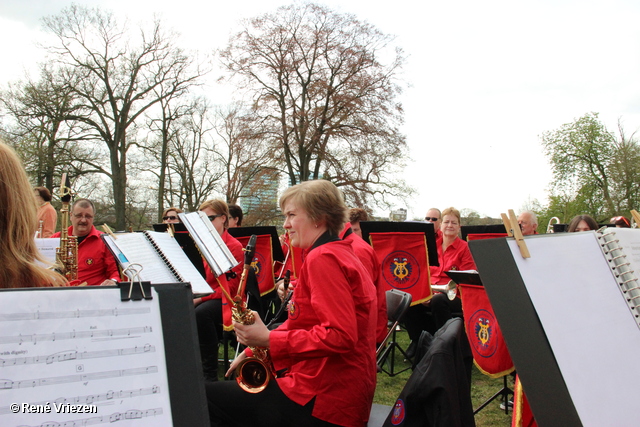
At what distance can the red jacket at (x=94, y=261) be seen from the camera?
4309mm

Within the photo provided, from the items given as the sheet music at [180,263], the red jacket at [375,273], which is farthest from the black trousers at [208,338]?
the red jacket at [375,273]

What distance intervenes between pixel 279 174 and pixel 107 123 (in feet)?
24.5

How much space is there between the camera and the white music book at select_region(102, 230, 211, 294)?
2.78 m

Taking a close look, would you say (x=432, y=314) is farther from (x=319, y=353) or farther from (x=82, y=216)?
(x=82, y=216)

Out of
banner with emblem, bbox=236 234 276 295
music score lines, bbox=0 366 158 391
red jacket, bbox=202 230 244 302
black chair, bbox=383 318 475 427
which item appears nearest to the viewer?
music score lines, bbox=0 366 158 391

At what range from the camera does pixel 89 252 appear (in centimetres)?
435

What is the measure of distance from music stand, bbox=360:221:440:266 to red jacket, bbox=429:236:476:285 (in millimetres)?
570

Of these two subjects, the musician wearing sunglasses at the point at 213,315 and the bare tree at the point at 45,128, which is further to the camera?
the bare tree at the point at 45,128

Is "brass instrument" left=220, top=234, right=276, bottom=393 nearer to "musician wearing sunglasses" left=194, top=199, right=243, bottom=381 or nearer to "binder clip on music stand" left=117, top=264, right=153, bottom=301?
"binder clip on music stand" left=117, top=264, right=153, bottom=301

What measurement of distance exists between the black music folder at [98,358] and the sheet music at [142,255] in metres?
1.57

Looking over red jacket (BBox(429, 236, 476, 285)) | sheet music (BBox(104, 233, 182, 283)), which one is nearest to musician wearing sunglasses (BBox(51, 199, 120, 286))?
sheet music (BBox(104, 233, 182, 283))

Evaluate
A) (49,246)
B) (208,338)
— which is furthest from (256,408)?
(49,246)

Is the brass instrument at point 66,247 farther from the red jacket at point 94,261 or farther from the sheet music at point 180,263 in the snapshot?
the sheet music at point 180,263

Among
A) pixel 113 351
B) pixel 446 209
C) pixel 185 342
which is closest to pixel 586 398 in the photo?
pixel 185 342
